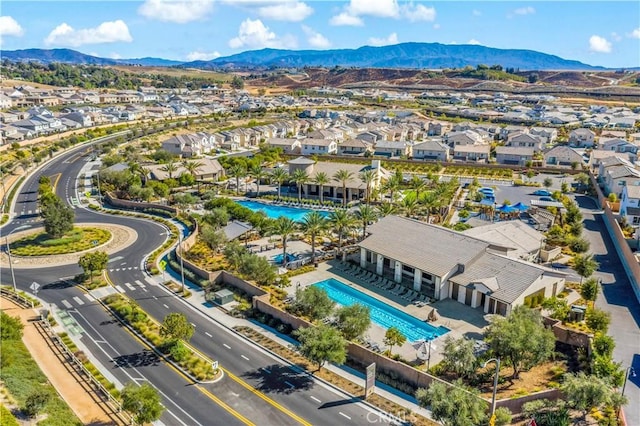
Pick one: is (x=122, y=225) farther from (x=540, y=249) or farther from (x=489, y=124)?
(x=489, y=124)

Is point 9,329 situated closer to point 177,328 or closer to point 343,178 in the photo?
point 177,328

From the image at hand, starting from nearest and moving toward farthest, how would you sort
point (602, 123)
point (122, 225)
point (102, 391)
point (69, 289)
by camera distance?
point (102, 391) < point (69, 289) < point (122, 225) < point (602, 123)

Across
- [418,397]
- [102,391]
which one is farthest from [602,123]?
[102,391]

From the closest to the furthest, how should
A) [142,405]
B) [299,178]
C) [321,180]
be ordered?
[142,405] → [321,180] → [299,178]

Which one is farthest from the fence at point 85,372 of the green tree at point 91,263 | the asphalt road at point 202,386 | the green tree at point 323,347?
the green tree at point 323,347

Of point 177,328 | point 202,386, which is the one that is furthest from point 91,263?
point 202,386

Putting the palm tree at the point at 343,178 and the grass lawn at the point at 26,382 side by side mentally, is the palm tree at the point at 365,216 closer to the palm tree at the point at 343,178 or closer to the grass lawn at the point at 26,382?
the palm tree at the point at 343,178

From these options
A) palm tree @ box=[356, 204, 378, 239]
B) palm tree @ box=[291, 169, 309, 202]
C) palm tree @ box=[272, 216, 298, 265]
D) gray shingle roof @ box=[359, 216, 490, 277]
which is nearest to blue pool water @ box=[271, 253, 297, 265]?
palm tree @ box=[272, 216, 298, 265]
